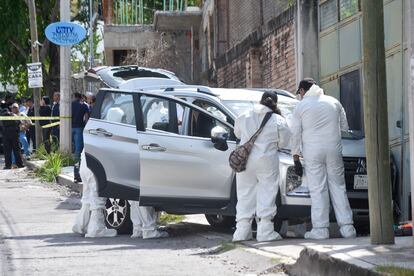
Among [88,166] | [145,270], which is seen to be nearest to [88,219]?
[88,166]

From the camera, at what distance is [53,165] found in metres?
20.3

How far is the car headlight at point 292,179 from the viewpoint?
35.8 ft

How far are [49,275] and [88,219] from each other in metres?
3.25

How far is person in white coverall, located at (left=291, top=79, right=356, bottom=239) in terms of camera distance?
34.8 ft

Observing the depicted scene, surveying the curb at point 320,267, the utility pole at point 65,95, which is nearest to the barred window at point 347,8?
the curb at point 320,267

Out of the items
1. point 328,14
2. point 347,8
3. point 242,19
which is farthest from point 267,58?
point 347,8

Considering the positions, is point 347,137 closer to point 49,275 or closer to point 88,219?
point 88,219

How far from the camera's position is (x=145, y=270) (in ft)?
29.8

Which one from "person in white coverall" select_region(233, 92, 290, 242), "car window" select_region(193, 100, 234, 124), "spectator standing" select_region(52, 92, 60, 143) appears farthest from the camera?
"spectator standing" select_region(52, 92, 60, 143)

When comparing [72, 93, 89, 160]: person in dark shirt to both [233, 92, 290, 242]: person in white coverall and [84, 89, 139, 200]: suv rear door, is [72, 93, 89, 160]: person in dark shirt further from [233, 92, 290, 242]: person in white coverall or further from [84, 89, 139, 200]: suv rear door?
[233, 92, 290, 242]: person in white coverall

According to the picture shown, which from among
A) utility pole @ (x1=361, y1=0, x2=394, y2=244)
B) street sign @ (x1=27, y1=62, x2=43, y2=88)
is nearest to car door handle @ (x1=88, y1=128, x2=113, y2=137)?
utility pole @ (x1=361, y1=0, x2=394, y2=244)

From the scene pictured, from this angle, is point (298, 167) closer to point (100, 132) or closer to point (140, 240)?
point (140, 240)

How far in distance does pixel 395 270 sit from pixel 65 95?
1504 cm

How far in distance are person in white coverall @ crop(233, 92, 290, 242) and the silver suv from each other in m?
Result: 0.32
